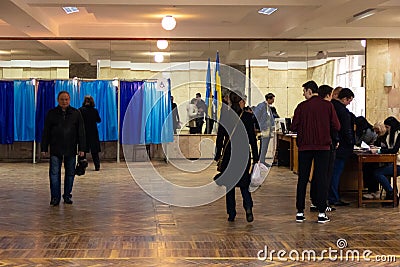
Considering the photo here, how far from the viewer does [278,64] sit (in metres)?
16.6

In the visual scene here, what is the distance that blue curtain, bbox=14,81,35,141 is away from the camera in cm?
1523

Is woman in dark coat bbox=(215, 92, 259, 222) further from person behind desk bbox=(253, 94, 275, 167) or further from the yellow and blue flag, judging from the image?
the yellow and blue flag

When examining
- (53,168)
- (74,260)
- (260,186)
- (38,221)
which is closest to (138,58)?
(260,186)

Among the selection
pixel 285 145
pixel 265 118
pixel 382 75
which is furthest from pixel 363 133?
pixel 382 75

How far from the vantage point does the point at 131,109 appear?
15.3m

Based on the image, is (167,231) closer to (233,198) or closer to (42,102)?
(233,198)

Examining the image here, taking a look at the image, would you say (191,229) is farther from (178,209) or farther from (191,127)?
(191,127)

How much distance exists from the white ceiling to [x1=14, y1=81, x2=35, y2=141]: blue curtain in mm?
1216

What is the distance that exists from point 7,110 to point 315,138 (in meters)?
9.65

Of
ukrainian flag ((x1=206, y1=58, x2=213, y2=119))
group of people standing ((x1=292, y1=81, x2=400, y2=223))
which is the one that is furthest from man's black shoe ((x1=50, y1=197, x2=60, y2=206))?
ukrainian flag ((x1=206, y1=58, x2=213, y2=119))

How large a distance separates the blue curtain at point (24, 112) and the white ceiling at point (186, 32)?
122 centimetres

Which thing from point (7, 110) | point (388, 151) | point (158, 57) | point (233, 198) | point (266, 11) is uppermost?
point (266, 11)

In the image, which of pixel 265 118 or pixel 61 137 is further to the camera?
pixel 265 118

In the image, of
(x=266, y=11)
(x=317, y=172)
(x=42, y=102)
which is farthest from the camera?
(x=42, y=102)
